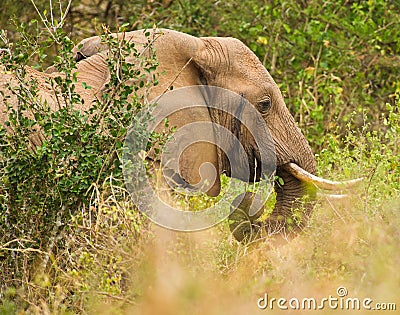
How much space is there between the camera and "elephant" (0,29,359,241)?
225 inches

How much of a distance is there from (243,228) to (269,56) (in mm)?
3838

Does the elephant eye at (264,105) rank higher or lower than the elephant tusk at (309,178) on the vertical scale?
higher

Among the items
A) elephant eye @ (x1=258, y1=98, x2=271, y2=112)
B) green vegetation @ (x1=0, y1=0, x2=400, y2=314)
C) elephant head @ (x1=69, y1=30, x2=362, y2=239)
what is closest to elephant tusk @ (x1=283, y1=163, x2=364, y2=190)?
elephant head @ (x1=69, y1=30, x2=362, y2=239)

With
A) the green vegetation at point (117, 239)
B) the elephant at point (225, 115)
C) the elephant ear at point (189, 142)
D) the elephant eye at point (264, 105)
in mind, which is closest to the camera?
the green vegetation at point (117, 239)

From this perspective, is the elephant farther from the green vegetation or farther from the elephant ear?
the green vegetation

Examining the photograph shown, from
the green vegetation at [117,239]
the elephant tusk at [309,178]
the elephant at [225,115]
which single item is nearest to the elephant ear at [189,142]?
the elephant at [225,115]

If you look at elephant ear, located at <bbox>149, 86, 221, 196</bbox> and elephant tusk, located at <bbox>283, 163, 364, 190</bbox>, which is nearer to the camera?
elephant ear, located at <bbox>149, 86, 221, 196</bbox>

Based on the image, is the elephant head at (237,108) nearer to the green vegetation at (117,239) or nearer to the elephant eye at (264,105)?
the elephant eye at (264,105)

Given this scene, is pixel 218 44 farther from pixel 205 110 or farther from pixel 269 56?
pixel 269 56

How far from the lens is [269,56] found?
9.52 metres

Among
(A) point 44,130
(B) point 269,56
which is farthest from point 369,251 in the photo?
(B) point 269,56

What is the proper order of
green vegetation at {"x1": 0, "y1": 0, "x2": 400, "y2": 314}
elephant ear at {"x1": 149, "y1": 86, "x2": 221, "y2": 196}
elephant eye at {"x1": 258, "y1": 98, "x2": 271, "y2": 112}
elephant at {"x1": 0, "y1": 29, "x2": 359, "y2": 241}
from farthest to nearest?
elephant eye at {"x1": 258, "y1": 98, "x2": 271, "y2": 112} → elephant at {"x1": 0, "y1": 29, "x2": 359, "y2": 241} → elephant ear at {"x1": 149, "y1": 86, "x2": 221, "y2": 196} → green vegetation at {"x1": 0, "y1": 0, "x2": 400, "y2": 314}

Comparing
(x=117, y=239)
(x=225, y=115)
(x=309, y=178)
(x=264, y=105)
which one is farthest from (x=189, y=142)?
(x=117, y=239)

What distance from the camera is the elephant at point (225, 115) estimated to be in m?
5.71
